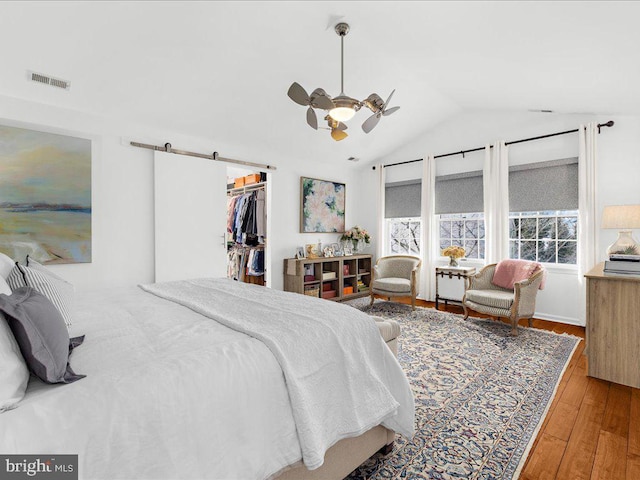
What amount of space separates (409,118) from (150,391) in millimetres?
5096

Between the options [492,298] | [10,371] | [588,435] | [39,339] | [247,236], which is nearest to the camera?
[10,371]

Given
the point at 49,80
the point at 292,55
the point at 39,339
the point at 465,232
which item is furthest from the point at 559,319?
the point at 49,80

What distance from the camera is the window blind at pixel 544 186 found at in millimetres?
4191

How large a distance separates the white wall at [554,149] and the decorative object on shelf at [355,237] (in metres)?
1.42

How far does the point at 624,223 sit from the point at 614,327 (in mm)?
1295

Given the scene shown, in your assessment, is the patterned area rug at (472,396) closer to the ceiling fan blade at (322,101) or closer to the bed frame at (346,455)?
the bed frame at (346,455)

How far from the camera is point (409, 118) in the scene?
198 inches

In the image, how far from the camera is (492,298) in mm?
3859

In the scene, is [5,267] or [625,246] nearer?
[5,267]

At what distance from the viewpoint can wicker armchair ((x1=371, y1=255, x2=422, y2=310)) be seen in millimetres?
4762

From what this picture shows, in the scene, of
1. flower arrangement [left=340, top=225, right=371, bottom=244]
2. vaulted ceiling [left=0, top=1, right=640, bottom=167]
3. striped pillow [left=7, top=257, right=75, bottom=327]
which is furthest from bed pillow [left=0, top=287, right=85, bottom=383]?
flower arrangement [left=340, top=225, right=371, bottom=244]

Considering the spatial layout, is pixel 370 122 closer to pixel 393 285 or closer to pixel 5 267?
pixel 393 285

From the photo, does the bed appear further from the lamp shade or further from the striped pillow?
the lamp shade

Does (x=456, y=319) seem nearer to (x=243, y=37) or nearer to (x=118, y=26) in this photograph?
(x=243, y=37)
